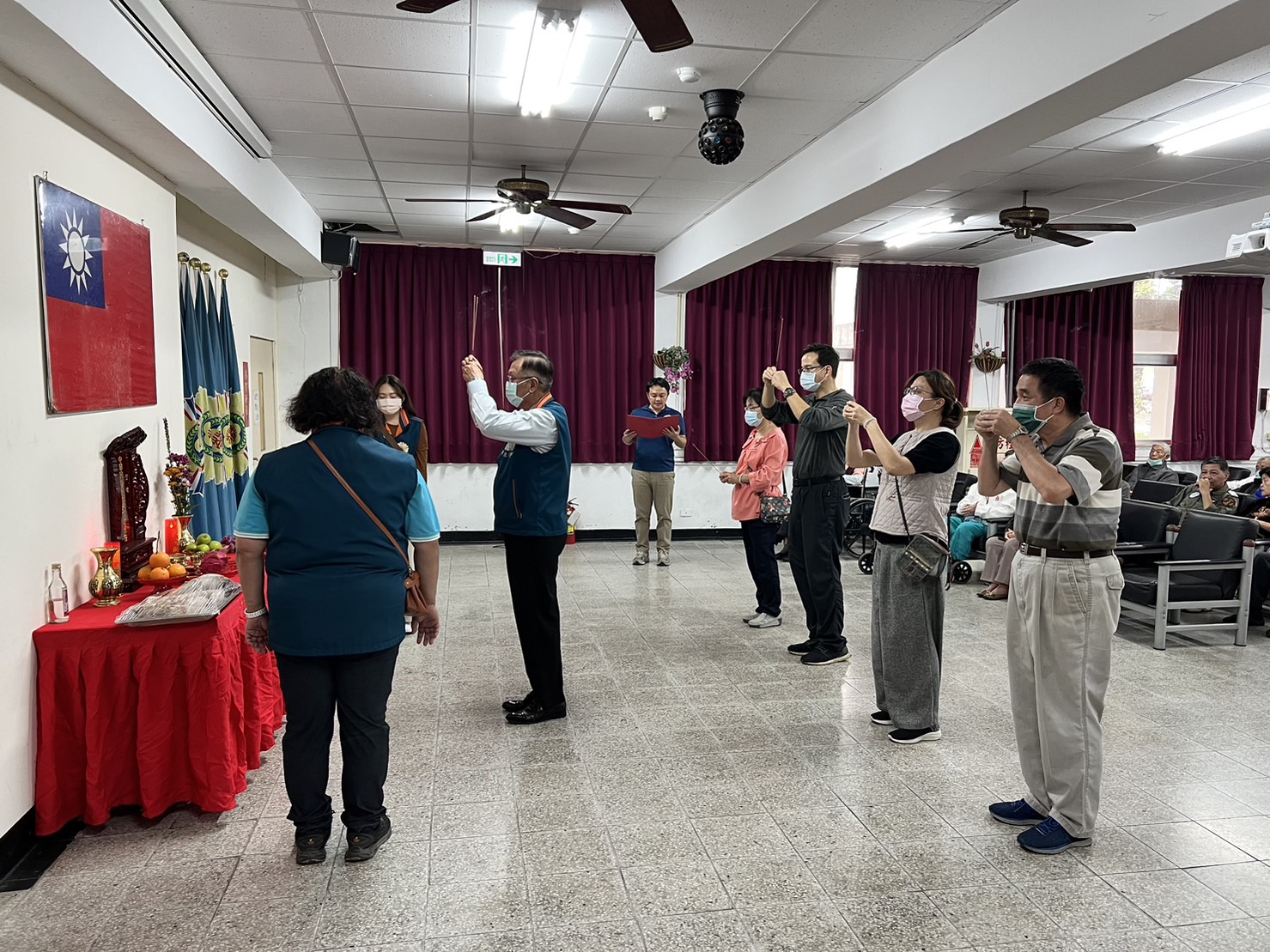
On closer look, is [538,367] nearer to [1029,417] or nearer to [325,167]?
[1029,417]

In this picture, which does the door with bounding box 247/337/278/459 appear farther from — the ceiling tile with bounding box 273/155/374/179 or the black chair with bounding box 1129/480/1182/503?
the black chair with bounding box 1129/480/1182/503

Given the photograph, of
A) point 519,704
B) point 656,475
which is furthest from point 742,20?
point 656,475

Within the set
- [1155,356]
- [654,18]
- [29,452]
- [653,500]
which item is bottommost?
[653,500]

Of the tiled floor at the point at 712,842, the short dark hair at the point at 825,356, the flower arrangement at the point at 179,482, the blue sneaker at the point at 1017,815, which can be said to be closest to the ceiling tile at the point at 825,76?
the short dark hair at the point at 825,356

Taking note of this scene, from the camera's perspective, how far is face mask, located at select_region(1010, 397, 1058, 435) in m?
2.74

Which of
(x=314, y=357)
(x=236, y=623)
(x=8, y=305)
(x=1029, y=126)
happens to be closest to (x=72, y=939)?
(x=236, y=623)

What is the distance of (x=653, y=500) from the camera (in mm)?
7672

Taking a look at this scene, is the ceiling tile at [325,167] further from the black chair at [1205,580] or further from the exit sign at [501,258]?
the black chair at [1205,580]

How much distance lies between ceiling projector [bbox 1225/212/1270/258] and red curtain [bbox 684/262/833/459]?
4.31 meters

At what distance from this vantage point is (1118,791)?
10.3 ft

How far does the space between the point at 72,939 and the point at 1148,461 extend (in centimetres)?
872

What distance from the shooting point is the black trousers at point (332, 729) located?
2.47 m

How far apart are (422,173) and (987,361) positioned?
237 inches

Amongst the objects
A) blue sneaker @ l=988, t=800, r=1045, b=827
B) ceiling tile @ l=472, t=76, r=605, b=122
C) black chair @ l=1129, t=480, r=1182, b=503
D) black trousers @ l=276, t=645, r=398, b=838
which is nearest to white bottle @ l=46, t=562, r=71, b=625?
black trousers @ l=276, t=645, r=398, b=838
